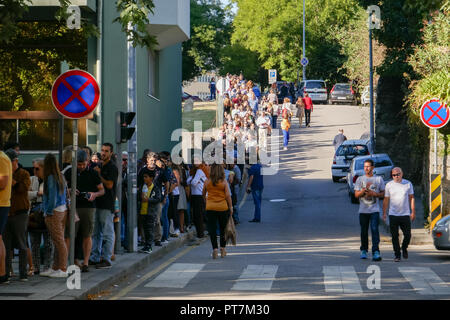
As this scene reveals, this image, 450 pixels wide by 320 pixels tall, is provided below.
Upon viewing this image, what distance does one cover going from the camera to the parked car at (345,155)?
34188mm

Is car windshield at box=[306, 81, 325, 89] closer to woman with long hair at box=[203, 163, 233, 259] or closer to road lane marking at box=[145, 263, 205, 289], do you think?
woman with long hair at box=[203, 163, 233, 259]

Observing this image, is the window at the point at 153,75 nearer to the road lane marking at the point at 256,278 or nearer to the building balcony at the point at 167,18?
the building balcony at the point at 167,18

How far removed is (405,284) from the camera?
Answer: 12.5 metres

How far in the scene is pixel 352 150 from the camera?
115 feet

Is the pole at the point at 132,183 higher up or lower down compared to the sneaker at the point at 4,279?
higher up

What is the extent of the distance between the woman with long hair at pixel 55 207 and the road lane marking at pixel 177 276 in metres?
1.32

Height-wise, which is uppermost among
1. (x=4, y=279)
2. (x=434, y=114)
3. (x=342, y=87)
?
(x=342, y=87)

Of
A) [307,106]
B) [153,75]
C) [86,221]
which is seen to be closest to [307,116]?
[307,106]

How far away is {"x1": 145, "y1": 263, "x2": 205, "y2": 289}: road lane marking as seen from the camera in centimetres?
1258

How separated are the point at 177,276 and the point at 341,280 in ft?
8.46

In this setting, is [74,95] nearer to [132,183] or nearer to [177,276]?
[177,276]

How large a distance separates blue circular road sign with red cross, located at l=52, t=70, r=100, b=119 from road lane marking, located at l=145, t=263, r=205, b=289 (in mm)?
2729

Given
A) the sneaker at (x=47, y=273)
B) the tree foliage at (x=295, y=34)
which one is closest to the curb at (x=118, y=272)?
the sneaker at (x=47, y=273)

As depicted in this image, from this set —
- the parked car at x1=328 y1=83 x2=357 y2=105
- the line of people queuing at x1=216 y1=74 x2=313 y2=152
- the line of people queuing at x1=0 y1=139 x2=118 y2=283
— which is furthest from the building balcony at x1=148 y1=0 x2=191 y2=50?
the parked car at x1=328 y1=83 x2=357 y2=105
